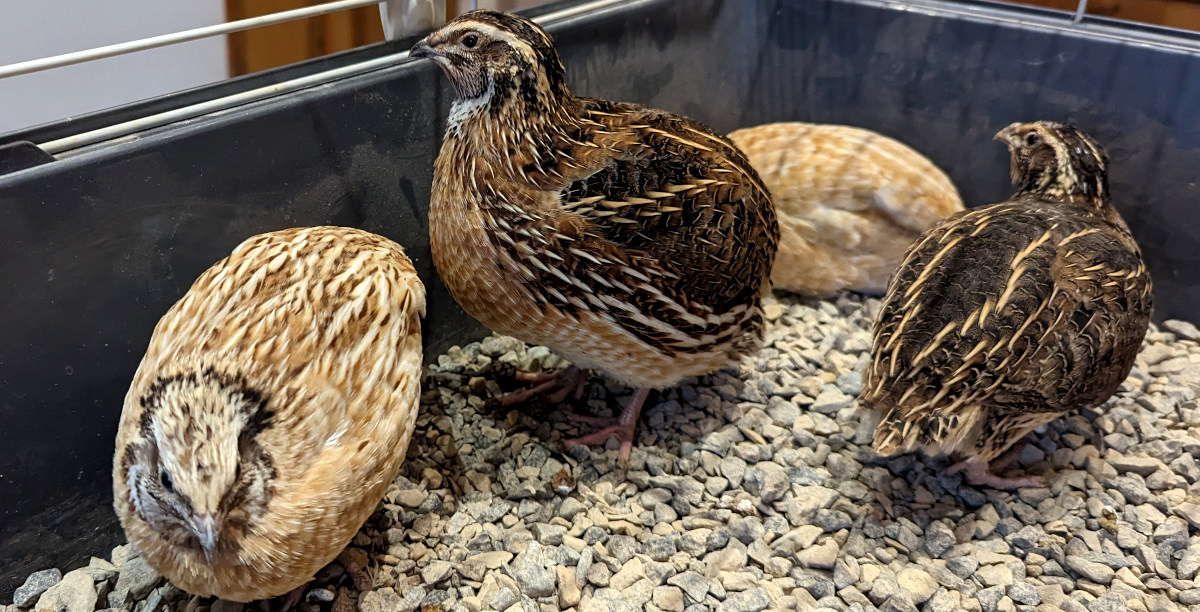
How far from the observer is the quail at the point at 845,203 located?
352 cm

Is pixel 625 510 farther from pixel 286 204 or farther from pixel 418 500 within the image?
pixel 286 204

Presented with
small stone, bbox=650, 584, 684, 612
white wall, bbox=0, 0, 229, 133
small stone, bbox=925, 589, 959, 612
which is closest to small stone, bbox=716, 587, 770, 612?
small stone, bbox=650, 584, 684, 612

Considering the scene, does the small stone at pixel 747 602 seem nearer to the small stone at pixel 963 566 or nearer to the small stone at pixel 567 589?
the small stone at pixel 567 589

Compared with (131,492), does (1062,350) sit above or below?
above

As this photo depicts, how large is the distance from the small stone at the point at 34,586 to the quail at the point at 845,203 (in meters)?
2.83

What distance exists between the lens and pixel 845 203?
11.7 ft

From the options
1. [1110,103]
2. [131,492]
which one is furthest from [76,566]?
[1110,103]

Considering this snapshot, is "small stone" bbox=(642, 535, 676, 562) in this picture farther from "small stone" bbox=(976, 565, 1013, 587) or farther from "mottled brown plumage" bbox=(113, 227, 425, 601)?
"small stone" bbox=(976, 565, 1013, 587)

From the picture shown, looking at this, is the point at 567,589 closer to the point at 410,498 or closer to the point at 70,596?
the point at 410,498

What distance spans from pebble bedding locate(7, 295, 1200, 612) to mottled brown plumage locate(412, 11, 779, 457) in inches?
18.8

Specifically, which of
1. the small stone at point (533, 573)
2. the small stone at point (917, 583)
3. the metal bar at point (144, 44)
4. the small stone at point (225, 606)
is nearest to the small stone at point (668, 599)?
the small stone at point (533, 573)

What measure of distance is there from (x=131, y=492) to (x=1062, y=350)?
8.35 feet

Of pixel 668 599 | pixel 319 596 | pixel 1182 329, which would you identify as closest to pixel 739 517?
pixel 668 599

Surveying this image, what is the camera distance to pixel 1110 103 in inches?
134
